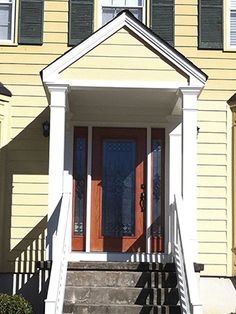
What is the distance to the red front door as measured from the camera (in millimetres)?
9406

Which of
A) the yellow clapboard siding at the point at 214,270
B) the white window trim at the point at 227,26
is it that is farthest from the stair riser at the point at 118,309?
the white window trim at the point at 227,26

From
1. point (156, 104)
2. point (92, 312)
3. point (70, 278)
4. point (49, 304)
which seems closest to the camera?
point (49, 304)

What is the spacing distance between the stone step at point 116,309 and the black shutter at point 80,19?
4.16m

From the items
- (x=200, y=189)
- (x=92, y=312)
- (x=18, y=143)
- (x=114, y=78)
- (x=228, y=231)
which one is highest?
(x=114, y=78)

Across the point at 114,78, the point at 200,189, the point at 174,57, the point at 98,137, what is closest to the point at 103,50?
the point at 114,78

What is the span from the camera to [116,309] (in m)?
7.20

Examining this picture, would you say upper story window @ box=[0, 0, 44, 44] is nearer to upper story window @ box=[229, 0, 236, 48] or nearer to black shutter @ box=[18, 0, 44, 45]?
black shutter @ box=[18, 0, 44, 45]

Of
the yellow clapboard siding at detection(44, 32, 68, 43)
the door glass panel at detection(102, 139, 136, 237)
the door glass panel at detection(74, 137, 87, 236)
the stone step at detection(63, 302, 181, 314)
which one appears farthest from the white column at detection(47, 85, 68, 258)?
the yellow clapboard siding at detection(44, 32, 68, 43)

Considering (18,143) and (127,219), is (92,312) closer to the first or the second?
(127,219)

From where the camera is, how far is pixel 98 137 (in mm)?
9484

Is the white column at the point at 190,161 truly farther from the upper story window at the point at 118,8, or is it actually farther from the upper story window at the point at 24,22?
the upper story window at the point at 24,22

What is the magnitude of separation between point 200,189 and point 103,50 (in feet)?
8.77

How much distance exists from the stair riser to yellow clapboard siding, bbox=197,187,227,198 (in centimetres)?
251

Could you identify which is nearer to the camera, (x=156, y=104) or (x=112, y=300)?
(x=112, y=300)
